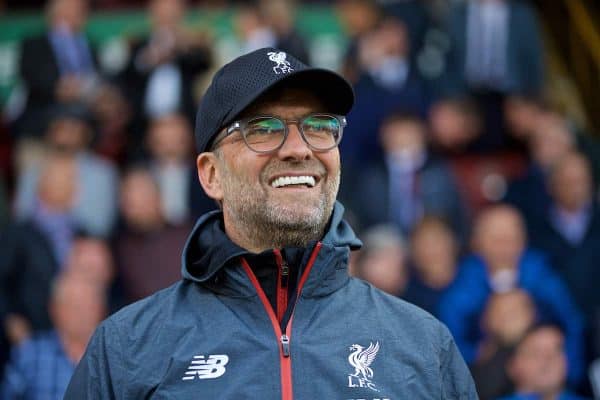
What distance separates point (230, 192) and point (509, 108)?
592cm

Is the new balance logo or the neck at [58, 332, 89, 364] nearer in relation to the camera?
the new balance logo

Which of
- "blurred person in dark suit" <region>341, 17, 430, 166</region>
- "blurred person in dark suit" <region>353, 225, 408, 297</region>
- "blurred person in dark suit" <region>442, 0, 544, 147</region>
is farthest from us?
"blurred person in dark suit" <region>442, 0, 544, 147</region>

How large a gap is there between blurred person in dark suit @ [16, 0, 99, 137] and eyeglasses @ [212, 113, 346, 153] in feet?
20.9

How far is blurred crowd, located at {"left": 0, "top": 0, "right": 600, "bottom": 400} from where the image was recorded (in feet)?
20.8

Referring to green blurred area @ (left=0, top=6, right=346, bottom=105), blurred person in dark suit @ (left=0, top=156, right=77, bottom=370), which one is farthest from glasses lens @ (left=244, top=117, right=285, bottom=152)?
green blurred area @ (left=0, top=6, right=346, bottom=105)

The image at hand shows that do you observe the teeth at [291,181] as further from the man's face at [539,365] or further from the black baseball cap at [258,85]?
the man's face at [539,365]

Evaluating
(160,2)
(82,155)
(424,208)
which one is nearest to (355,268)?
(424,208)

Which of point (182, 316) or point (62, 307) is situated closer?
point (182, 316)

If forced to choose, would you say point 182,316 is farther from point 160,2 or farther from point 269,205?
point 160,2

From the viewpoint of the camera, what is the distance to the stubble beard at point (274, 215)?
8.77 ft

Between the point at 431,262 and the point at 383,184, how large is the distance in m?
0.92

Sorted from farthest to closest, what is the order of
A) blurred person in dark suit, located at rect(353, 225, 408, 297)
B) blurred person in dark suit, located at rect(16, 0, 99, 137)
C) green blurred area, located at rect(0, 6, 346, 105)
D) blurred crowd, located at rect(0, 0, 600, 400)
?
green blurred area, located at rect(0, 6, 346, 105), blurred person in dark suit, located at rect(16, 0, 99, 137), blurred person in dark suit, located at rect(353, 225, 408, 297), blurred crowd, located at rect(0, 0, 600, 400)

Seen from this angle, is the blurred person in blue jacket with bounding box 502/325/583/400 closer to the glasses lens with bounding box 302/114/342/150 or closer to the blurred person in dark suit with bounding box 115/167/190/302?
the blurred person in dark suit with bounding box 115/167/190/302

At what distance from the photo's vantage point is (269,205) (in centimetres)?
268
